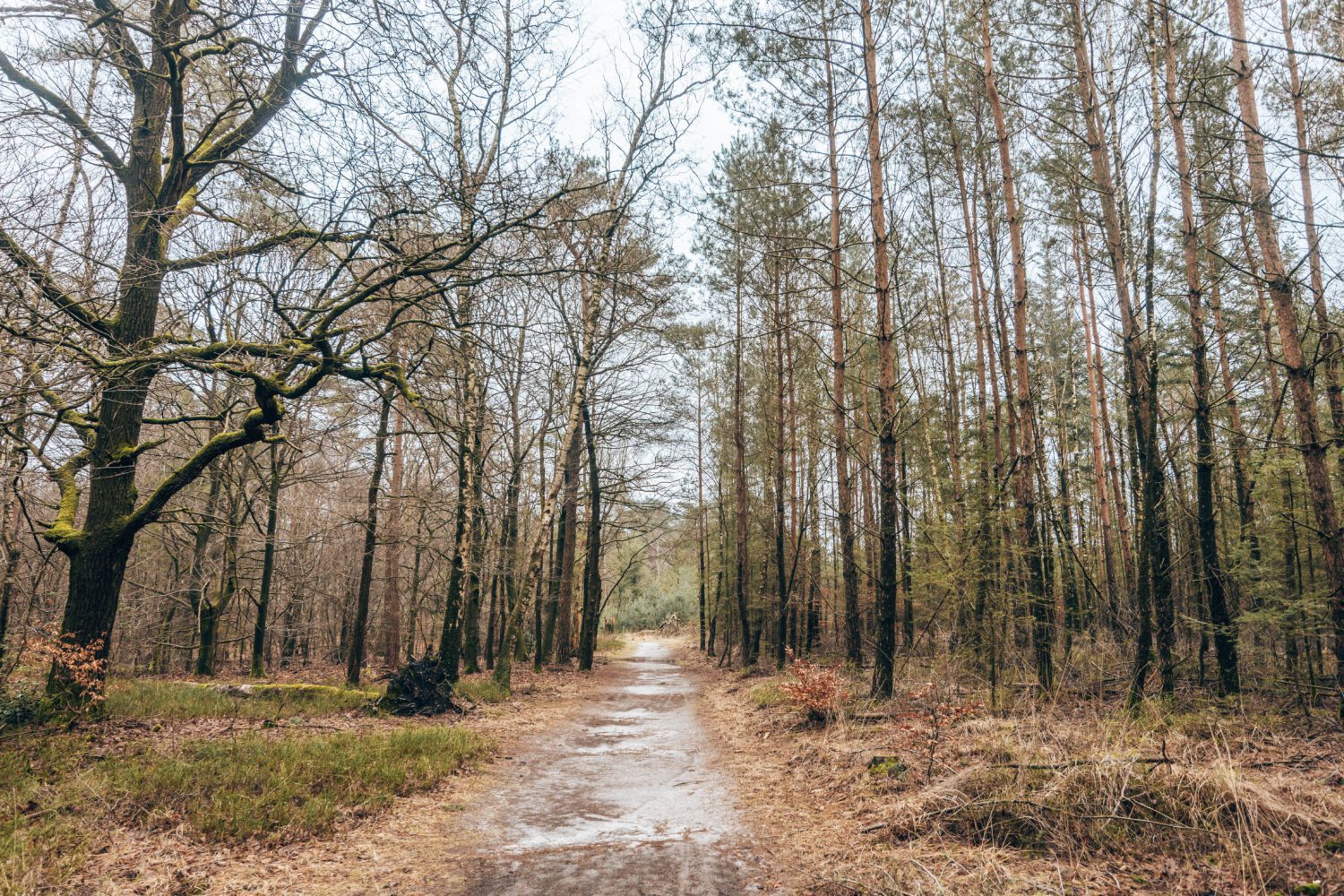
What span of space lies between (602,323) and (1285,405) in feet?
49.7

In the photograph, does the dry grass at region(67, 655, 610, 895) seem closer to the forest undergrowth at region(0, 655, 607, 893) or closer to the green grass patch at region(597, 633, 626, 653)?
the forest undergrowth at region(0, 655, 607, 893)

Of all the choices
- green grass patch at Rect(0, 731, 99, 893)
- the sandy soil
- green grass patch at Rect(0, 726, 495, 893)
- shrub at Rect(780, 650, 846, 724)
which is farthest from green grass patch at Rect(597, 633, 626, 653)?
green grass patch at Rect(0, 731, 99, 893)

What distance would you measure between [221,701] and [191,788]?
15.9ft

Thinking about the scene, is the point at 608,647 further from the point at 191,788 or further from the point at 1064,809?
the point at 1064,809

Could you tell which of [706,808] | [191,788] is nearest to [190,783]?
[191,788]

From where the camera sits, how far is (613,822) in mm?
5016

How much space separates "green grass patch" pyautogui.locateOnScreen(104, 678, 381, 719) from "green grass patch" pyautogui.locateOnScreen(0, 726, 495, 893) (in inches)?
60.2

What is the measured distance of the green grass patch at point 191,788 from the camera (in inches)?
154

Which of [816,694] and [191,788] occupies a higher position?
[816,694]

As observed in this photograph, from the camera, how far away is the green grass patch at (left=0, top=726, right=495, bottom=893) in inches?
154

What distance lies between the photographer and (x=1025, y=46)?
10.2 metres

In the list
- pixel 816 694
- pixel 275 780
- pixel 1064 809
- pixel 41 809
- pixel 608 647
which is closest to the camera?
pixel 1064 809

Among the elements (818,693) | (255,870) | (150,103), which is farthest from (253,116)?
(818,693)

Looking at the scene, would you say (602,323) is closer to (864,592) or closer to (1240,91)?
(864,592)
